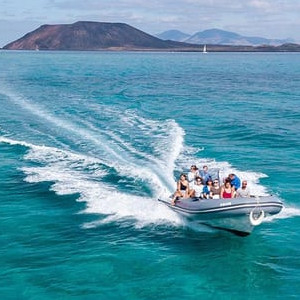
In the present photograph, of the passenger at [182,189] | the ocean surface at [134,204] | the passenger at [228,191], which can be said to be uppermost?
the passenger at [228,191]

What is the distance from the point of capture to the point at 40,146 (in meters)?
33.4

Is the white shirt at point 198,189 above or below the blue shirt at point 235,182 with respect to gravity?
below

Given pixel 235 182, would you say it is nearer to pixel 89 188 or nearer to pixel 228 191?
pixel 228 191

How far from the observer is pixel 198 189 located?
20.5m

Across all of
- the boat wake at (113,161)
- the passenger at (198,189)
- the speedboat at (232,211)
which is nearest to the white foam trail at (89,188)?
the boat wake at (113,161)

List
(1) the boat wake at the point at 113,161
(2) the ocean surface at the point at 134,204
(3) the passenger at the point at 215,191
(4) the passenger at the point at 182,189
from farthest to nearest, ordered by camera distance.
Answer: (1) the boat wake at the point at 113,161 < (4) the passenger at the point at 182,189 < (3) the passenger at the point at 215,191 < (2) the ocean surface at the point at 134,204

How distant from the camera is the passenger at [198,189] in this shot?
2031 centimetres

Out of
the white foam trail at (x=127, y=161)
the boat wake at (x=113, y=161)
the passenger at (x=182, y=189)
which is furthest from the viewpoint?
the white foam trail at (x=127, y=161)

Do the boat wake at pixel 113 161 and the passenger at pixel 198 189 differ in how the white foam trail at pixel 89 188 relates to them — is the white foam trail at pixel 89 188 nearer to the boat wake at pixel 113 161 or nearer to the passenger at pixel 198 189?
the boat wake at pixel 113 161

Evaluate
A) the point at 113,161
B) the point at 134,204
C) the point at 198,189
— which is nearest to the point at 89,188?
the point at 134,204

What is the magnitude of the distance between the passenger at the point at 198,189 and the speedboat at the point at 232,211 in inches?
18.0

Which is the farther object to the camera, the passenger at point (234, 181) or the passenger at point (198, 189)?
the passenger at point (198, 189)

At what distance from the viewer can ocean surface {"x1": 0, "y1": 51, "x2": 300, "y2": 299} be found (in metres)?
16.6

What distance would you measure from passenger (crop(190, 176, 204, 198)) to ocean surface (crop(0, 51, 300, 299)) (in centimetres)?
109
